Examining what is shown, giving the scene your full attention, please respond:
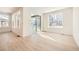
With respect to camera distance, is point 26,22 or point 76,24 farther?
point 26,22

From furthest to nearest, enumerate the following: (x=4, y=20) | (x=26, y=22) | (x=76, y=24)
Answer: (x=26, y=22) → (x=4, y=20) → (x=76, y=24)

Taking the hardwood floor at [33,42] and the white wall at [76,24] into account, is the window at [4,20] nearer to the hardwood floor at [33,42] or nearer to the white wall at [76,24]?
the hardwood floor at [33,42]

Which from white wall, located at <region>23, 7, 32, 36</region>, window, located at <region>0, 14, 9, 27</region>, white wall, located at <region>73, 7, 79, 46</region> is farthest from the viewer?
white wall, located at <region>23, 7, 32, 36</region>

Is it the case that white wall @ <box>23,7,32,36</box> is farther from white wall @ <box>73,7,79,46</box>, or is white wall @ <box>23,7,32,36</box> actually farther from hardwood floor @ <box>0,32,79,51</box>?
white wall @ <box>73,7,79,46</box>

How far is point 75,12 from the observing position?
2.70 m

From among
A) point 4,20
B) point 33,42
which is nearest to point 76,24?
point 33,42

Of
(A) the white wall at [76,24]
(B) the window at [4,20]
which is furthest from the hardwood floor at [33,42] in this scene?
(B) the window at [4,20]

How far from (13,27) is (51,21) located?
4.45 ft

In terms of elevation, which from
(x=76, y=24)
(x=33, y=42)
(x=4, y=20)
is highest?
(x=4, y=20)

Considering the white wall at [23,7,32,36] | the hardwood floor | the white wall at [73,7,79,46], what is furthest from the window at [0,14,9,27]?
the white wall at [73,7,79,46]

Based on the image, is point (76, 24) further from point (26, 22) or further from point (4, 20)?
point (4, 20)
